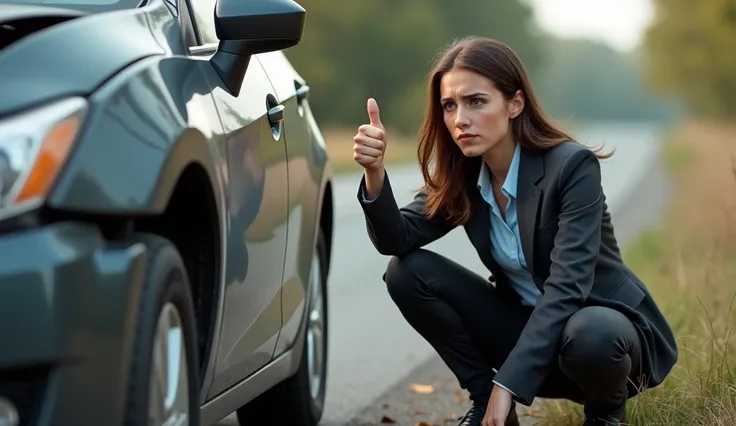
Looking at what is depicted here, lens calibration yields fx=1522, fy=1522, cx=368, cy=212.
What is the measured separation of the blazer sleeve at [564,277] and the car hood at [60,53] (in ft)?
4.77

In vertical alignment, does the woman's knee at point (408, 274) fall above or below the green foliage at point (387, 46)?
above

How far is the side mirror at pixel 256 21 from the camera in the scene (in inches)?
152

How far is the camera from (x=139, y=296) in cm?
291

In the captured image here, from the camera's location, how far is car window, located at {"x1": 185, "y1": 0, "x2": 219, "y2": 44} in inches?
166

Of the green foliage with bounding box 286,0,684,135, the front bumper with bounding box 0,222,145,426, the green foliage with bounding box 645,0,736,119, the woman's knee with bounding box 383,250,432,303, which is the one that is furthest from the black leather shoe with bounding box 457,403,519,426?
the green foliage with bounding box 286,0,684,135

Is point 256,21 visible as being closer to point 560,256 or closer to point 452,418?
point 560,256

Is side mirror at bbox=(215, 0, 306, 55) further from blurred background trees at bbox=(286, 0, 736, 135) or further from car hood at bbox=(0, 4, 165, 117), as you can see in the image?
blurred background trees at bbox=(286, 0, 736, 135)

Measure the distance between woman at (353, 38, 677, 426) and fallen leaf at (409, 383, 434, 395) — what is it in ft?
5.15

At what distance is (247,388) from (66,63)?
150 centimetres

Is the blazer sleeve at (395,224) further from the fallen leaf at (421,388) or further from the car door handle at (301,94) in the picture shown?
the fallen leaf at (421,388)

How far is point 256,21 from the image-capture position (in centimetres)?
387

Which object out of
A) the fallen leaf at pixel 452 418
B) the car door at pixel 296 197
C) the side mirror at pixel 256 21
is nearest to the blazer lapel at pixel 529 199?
the car door at pixel 296 197

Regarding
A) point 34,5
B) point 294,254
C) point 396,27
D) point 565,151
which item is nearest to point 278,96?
point 294,254

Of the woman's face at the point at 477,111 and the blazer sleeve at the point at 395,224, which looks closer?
the woman's face at the point at 477,111
